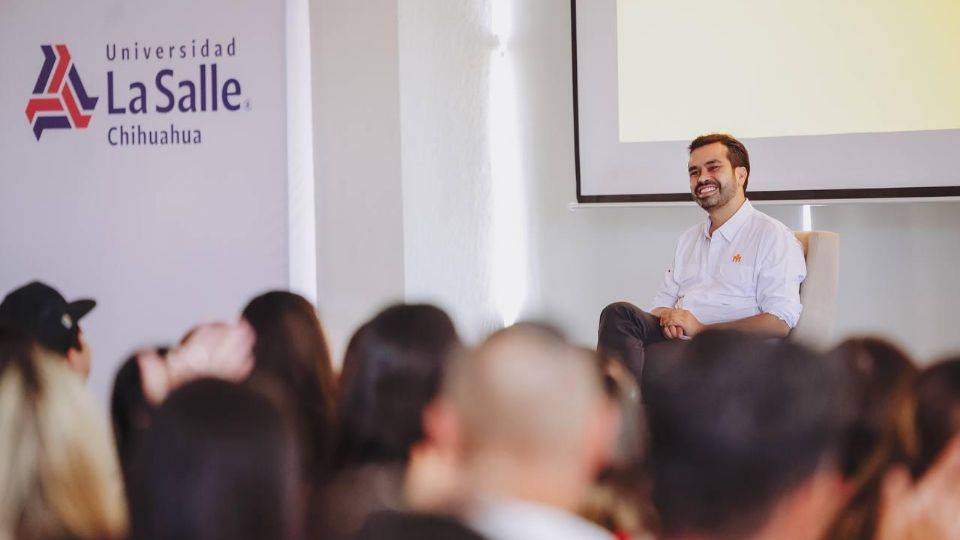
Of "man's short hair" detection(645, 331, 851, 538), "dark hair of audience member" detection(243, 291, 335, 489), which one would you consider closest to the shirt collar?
"dark hair of audience member" detection(243, 291, 335, 489)

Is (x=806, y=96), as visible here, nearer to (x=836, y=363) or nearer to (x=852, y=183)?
(x=852, y=183)

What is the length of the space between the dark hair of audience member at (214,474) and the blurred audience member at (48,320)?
1589 millimetres

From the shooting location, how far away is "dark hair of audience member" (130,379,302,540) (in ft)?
4.03

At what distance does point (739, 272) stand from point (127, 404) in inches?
112

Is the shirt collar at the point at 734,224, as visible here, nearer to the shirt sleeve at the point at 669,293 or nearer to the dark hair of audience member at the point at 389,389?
the shirt sleeve at the point at 669,293

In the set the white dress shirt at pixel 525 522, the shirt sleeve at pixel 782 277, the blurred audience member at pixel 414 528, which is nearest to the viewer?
the blurred audience member at pixel 414 528

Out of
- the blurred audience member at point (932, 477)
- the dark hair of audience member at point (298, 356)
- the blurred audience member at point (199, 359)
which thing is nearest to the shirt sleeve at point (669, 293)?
the dark hair of audience member at point (298, 356)

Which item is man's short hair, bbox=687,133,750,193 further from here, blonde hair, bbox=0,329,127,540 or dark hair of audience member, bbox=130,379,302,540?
A: dark hair of audience member, bbox=130,379,302,540

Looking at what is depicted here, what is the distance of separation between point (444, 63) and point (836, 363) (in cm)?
440

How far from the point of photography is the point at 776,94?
5.28 metres

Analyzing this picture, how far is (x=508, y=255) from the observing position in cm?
594

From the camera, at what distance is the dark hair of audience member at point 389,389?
1.97 metres

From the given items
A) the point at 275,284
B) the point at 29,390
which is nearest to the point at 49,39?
the point at 275,284

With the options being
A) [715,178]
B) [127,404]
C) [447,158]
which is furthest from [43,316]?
[447,158]
